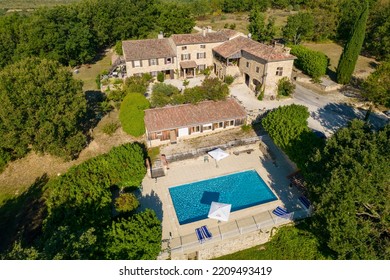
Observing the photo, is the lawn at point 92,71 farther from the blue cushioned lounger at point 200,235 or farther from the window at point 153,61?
the blue cushioned lounger at point 200,235

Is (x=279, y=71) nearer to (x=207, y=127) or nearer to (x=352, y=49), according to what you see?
(x=352, y=49)

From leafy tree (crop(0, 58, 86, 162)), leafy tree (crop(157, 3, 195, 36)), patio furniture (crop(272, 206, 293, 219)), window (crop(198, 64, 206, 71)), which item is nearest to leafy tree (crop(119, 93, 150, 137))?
leafy tree (crop(0, 58, 86, 162))

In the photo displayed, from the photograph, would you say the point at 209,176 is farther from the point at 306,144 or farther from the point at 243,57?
the point at 243,57

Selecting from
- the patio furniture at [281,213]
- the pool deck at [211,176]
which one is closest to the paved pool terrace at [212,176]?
the pool deck at [211,176]

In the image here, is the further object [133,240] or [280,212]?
[280,212]

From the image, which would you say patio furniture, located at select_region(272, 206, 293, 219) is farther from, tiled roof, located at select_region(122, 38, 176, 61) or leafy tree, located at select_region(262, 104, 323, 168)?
tiled roof, located at select_region(122, 38, 176, 61)

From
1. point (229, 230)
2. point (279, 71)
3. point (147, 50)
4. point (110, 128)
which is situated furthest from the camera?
point (147, 50)

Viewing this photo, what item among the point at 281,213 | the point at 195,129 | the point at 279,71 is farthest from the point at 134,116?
the point at 279,71
